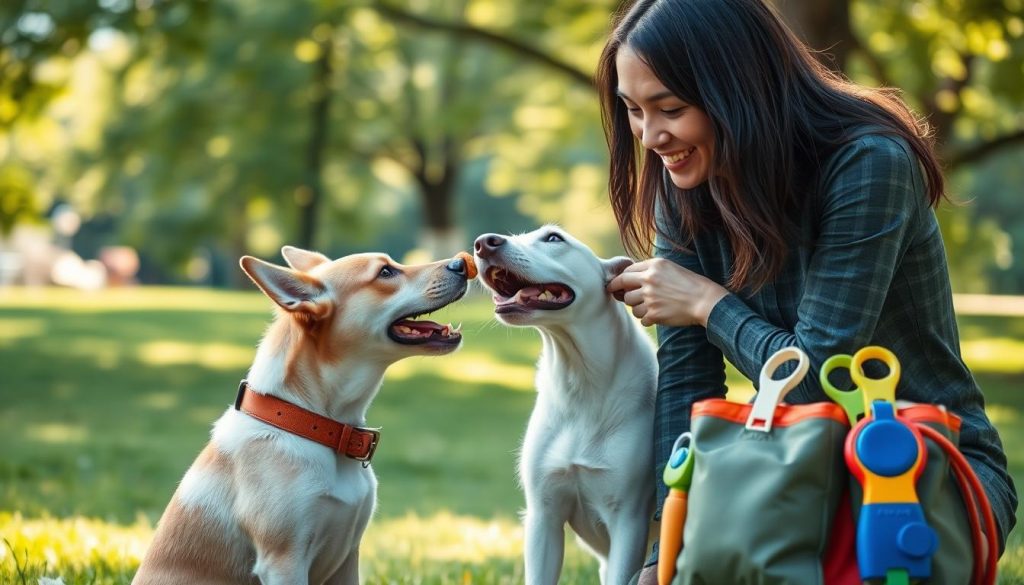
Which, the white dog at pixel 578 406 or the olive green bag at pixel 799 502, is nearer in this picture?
the olive green bag at pixel 799 502

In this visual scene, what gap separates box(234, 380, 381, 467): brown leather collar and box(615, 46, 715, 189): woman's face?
126 cm

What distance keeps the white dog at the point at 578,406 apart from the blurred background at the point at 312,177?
0.86ft

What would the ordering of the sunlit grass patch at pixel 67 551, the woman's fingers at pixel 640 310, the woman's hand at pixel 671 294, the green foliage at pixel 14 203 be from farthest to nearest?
the green foliage at pixel 14 203 → the sunlit grass patch at pixel 67 551 → the woman's fingers at pixel 640 310 → the woman's hand at pixel 671 294

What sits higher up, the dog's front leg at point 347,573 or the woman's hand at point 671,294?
the woman's hand at point 671,294

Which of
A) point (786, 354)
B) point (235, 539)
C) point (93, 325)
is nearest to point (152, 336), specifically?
point (93, 325)

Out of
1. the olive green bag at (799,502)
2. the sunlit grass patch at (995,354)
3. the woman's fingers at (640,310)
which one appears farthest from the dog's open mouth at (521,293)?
the sunlit grass patch at (995,354)

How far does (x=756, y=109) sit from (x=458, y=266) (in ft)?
3.85

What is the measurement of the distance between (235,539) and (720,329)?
1585 millimetres

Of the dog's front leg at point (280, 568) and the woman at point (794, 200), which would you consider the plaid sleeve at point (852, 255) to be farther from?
the dog's front leg at point (280, 568)

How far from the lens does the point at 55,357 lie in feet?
52.5

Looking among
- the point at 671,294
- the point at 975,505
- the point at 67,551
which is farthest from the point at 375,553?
the point at 975,505

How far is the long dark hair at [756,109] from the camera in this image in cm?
334

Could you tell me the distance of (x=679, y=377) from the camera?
378cm

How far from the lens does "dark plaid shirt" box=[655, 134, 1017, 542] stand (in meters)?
3.18
